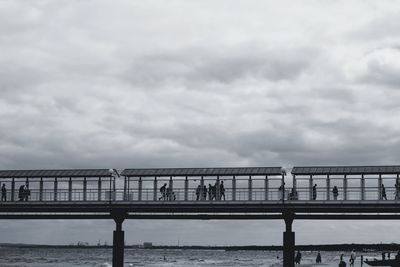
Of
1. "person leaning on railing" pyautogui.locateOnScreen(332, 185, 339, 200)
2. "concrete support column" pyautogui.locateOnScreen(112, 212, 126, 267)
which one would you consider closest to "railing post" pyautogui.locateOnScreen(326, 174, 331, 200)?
"person leaning on railing" pyautogui.locateOnScreen(332, 185, 339, 200)

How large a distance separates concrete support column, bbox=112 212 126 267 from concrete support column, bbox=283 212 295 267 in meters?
9.61

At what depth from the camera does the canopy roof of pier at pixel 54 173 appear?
146 feet

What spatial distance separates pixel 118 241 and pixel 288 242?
10.1m

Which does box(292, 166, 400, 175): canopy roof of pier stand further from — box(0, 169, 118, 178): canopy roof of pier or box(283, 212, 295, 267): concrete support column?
box(0, 169, 118, 178): canopy roof of pier

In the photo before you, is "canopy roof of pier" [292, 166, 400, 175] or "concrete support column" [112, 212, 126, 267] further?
"concrete support column" [112, 212, 126, 267]

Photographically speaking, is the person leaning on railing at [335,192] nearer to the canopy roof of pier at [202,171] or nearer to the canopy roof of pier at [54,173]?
the canopy roof of pier at [202,171]

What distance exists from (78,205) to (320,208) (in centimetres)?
1465

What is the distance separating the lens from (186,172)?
43.7 m

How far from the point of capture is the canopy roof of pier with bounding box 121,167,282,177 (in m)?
42.2

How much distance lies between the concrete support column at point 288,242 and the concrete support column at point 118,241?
9.61m

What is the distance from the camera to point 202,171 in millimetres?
43438

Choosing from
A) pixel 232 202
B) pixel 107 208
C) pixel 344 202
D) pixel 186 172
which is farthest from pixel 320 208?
pixel 107 208

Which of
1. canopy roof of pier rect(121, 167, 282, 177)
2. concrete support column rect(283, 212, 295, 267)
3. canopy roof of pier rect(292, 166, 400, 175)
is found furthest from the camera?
canopy roof of pier rect(121, 167, 282, 177)

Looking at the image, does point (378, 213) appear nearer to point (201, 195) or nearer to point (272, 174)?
point (272, 174)
